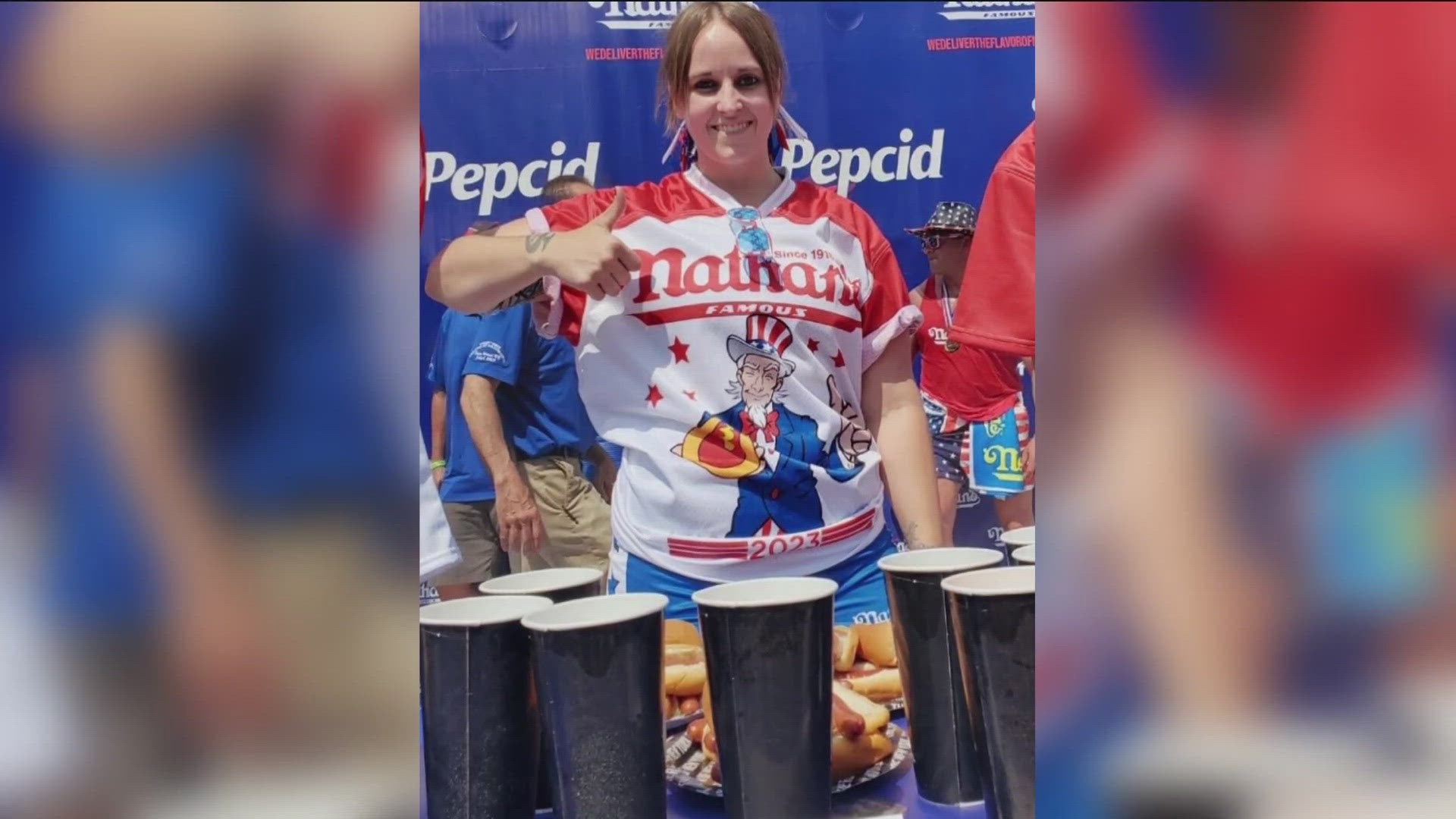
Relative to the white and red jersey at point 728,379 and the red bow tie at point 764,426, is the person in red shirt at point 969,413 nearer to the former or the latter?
the white and red jersey at point 728,379

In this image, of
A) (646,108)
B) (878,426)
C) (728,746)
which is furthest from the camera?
(646,108)

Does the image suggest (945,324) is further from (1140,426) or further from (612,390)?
(1140,426)

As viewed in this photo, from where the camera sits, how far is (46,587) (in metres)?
0.47

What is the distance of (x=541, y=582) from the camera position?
3.57 ft

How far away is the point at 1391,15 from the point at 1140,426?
21 cm

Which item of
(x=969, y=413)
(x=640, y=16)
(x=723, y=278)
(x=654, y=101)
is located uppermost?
(x=640, y=16)

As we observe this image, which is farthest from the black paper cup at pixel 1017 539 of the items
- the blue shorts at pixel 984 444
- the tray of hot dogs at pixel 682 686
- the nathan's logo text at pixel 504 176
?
the nathan's logo text at pixel 504 176

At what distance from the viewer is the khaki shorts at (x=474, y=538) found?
2.35 m

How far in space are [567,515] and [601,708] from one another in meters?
1.50

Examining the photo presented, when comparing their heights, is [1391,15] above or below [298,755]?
above

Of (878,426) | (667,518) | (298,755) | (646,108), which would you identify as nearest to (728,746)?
(298,755)

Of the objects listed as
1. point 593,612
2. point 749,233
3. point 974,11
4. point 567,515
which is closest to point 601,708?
point 593,612

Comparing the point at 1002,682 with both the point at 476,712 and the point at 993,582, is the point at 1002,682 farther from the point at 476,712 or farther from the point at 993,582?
the point at 476,712

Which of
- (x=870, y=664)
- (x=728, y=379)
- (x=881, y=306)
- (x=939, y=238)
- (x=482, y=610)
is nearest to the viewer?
(x=482, y=610)
